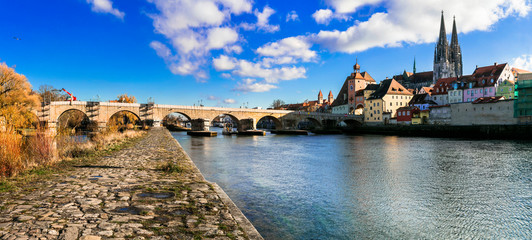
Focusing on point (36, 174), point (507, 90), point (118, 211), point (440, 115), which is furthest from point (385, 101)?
point (118, 211)

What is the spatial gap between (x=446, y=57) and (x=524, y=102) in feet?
264

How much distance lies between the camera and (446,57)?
116750mm

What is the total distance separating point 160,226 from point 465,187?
12553 millimetres

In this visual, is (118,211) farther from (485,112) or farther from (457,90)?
(457,90)

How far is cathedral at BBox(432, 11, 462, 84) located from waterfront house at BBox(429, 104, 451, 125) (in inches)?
2427

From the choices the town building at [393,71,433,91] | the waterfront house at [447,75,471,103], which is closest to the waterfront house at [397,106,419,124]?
the waterfront house at [447,75,471,103]

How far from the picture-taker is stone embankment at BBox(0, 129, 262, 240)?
156 inches

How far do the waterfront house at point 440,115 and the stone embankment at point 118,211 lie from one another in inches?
2500

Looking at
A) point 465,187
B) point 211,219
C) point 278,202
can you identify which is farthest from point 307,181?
point 211,219

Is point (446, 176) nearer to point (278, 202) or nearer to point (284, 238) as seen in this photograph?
point (278, 202)

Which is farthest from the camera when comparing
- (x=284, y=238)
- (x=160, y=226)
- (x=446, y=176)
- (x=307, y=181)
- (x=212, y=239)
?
(x=446, y=176)

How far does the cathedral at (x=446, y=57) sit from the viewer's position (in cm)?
11572

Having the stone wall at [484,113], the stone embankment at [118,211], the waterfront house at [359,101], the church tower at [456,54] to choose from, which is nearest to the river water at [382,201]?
the stone embankment at [118,211]

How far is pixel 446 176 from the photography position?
14.7 meters
